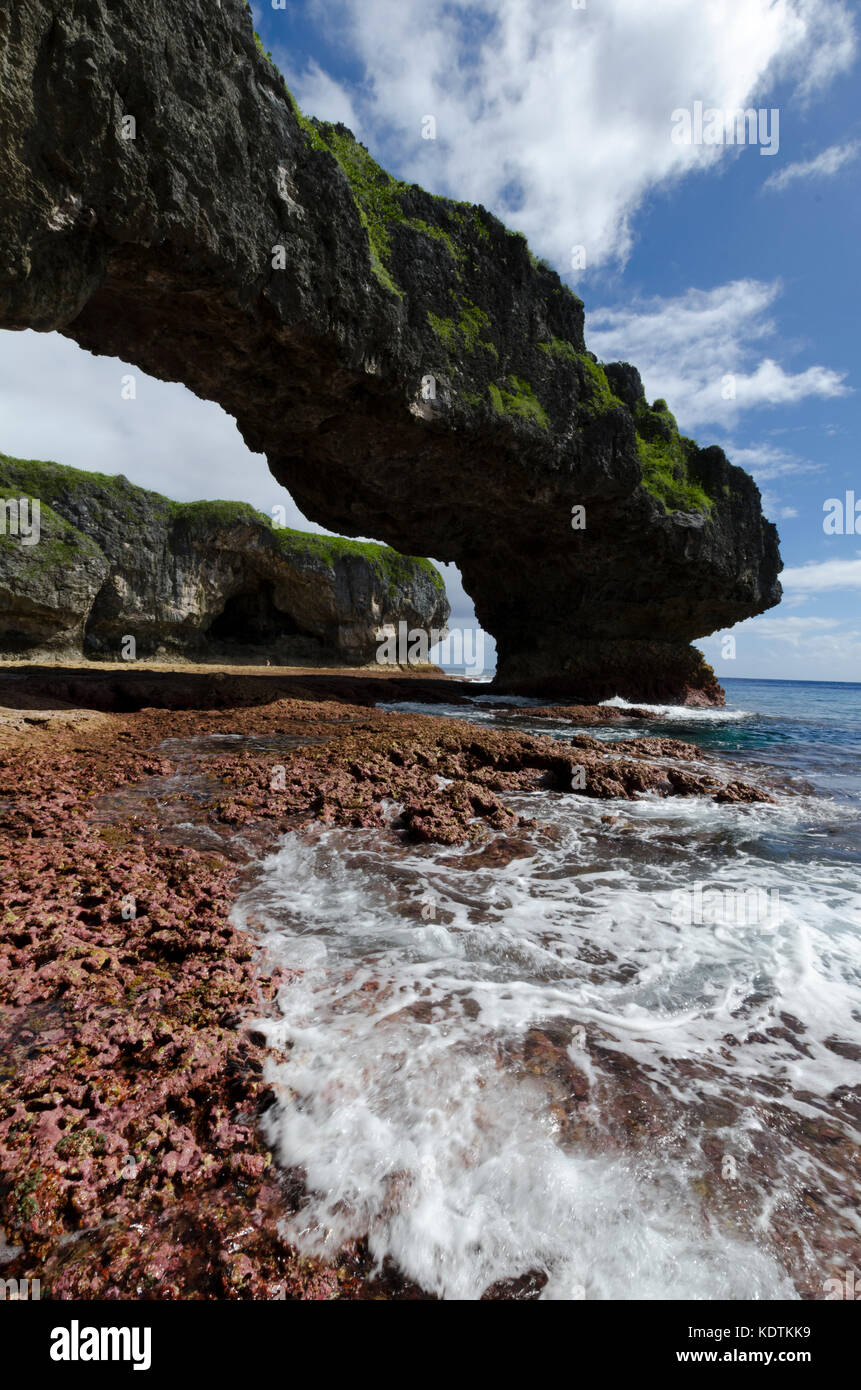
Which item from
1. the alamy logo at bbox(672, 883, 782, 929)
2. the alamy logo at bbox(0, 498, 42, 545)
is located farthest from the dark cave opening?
the alamy logo at bbox(672, 883, 782, 929)

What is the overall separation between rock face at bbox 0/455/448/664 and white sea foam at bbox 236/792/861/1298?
28.8 meters

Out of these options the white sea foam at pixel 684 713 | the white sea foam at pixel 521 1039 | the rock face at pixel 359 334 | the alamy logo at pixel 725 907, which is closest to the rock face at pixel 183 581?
the rock face at pixel 359 334

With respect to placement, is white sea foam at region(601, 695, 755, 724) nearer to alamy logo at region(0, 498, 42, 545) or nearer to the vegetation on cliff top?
the vegetation on cliff top

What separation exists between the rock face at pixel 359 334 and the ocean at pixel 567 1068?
37.1 feet

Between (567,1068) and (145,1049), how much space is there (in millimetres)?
1913

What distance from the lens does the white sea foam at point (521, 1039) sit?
184 centimetres

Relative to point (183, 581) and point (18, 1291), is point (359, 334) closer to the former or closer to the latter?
point (18, 1291)

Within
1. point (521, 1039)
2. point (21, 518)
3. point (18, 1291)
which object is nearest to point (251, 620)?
point (21, 518)

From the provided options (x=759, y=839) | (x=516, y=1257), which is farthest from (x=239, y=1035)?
(x=759, y=839)

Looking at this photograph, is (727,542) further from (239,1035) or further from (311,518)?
(239,1035)
